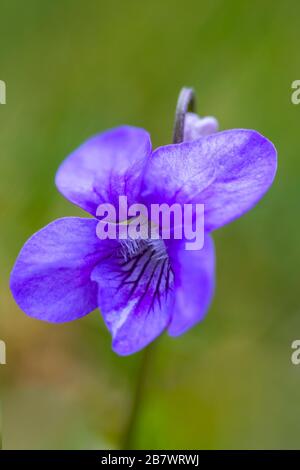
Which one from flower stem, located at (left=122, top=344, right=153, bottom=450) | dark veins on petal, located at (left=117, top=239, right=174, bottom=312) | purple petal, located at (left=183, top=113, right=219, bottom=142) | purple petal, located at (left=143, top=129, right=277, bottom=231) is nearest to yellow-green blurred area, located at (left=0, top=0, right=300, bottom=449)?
flower stem, located at (left=122, top=344, right=153, bottom=450)

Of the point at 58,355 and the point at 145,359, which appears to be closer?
the point at 145,359

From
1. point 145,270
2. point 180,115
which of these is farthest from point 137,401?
point 180,115

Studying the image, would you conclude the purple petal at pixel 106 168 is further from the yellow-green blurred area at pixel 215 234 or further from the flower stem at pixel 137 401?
the yellow-green blurred area at pixel 215 234

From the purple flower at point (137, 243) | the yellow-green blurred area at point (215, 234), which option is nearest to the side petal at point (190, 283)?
the purple flower at point (137, 243)

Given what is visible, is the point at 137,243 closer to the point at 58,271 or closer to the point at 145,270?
the point at 145,270

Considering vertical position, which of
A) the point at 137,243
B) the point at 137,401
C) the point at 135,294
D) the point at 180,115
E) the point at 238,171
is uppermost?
the point at 180,115

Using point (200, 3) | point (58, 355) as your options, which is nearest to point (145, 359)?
point (58, 355)

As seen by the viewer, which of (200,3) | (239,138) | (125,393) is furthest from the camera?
(200,3)

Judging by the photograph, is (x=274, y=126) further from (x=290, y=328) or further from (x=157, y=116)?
(x=290, y=328)
